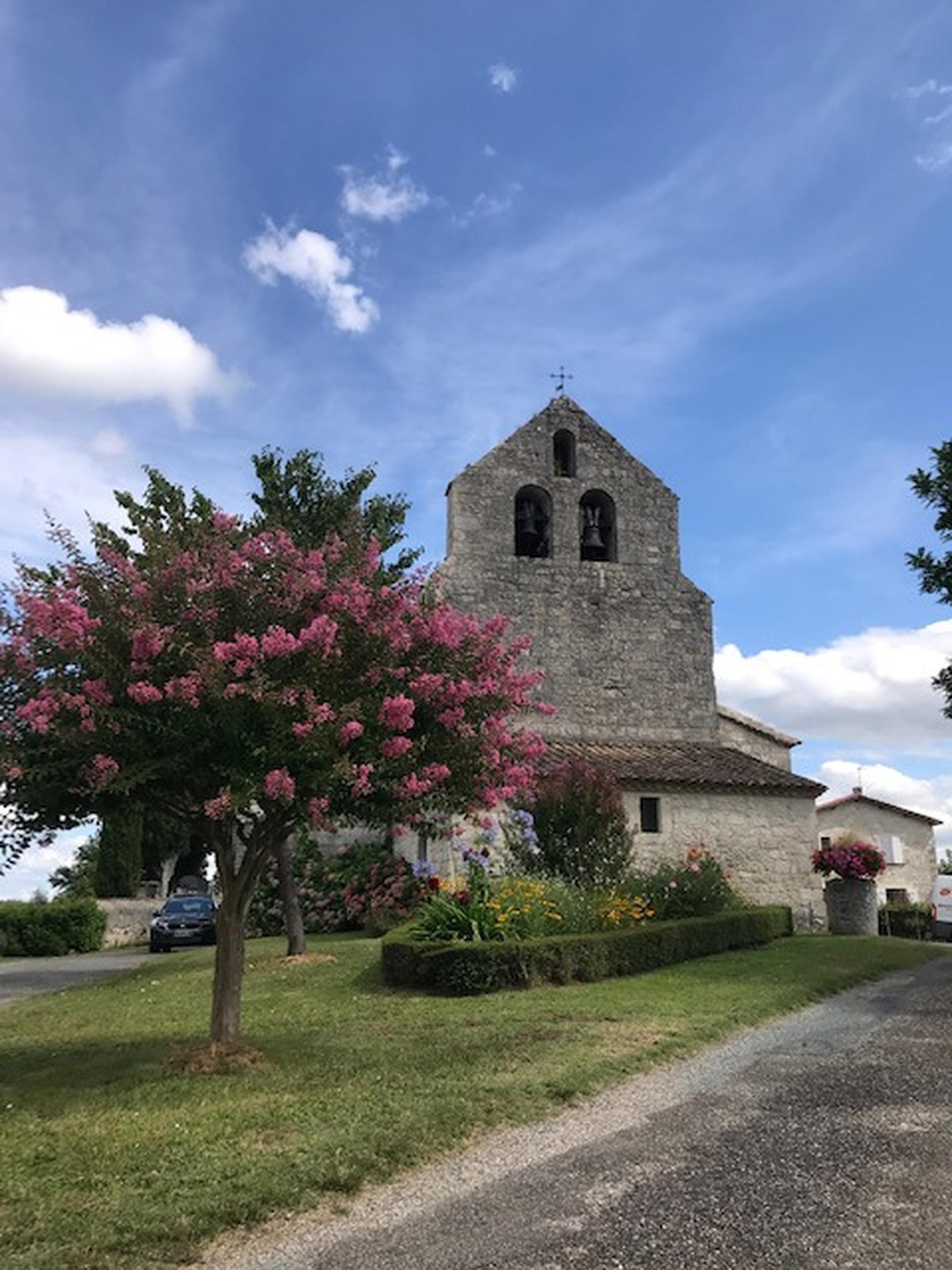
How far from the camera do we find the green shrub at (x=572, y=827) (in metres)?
17.7

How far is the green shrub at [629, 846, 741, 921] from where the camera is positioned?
54.2ft

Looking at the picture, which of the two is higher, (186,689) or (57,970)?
(186,689)

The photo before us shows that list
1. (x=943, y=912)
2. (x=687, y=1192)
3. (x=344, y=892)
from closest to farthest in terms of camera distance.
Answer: (x=687, y=1192)
(x=344, y=892)
(x=943, y=912)

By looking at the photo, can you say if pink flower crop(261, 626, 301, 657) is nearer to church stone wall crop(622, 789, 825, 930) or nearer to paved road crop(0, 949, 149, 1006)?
paved road crop(0, 949, 149, 1006)

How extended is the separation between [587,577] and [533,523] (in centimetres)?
213

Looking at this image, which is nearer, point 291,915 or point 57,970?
point 291,915

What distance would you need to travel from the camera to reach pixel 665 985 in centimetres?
1204

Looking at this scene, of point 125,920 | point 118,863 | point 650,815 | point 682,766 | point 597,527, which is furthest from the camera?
point 118,863

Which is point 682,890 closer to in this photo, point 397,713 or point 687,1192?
point 397,713

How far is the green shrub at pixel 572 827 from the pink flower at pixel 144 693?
1156 centimetres

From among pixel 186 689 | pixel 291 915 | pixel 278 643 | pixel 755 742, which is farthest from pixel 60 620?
pixel 755 742

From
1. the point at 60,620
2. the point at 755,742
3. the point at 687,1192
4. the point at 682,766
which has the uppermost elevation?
the point at 755,742

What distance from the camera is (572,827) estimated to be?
18.0 m

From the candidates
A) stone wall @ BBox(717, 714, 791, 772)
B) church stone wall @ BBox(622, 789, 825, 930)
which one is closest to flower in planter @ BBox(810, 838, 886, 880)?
church stone wall @ BBox(622, 789, 825, 930)
